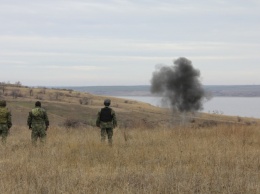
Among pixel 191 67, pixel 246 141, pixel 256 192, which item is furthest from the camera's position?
pixel 191 67

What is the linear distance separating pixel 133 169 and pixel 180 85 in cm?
5083

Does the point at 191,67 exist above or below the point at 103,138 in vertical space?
above

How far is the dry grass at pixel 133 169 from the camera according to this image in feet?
20.1

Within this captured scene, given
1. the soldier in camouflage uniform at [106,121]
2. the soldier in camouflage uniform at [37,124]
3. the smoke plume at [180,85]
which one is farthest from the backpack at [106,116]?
the smoke plume at [180,85]

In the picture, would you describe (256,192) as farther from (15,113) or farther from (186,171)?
(15,113)

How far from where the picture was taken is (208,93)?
59.9 meters

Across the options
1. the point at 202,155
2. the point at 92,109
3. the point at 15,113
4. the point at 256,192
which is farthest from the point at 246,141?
the point at 92,109

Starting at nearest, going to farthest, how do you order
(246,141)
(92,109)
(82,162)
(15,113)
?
(82,162) → (246,141) → (15,113) → (92,109)

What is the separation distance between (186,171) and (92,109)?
3603cm

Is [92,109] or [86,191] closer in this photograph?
[86,191]

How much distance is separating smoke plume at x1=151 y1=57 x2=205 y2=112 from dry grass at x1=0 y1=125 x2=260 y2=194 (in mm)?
45840

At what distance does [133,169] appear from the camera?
770cm

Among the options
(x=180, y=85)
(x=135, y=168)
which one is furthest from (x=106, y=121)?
(x=180, y=85)

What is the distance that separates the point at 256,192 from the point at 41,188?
3.39 metres
